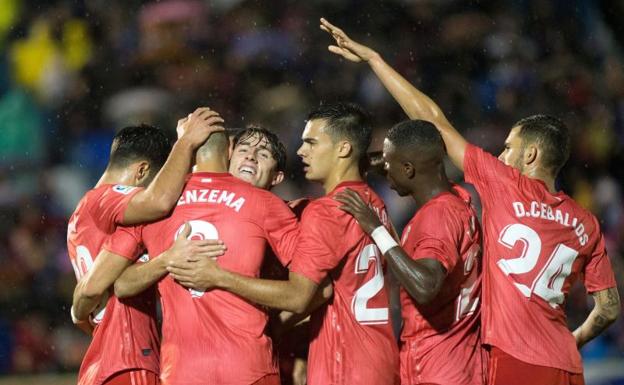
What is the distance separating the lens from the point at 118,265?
15.7 feet

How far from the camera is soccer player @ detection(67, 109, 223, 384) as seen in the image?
4.70m

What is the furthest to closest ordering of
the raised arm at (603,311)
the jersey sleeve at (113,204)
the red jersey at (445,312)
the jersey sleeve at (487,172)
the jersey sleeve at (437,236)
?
1. the raised arm at (603,311)
2. the jersey sleeve at (487,172)
3. the jersey sleeve at (113,204)
4. the red jersey at (445,312)
5. the jersey sleeve at (437,236)

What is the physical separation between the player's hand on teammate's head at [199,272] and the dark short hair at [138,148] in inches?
38.6

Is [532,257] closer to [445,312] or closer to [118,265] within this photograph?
[445,312]

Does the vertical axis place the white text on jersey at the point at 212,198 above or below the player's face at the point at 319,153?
below

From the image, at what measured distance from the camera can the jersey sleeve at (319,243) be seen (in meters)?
4.55

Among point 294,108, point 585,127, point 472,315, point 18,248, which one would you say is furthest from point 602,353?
point 18,248

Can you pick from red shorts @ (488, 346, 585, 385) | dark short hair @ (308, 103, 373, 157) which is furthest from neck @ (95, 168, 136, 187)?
red shorts @ (488, 346, 585, 385)

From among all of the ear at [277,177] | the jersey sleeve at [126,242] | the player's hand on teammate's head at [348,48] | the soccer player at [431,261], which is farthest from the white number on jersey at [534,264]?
the jersey sleeve at [126,242]

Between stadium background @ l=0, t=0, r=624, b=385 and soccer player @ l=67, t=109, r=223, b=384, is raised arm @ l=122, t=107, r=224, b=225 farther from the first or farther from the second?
stadium background @ l=0, t=0, r=624, b=385

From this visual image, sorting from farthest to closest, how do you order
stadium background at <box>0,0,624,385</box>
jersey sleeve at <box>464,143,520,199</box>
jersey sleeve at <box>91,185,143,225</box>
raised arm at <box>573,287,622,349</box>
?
stadium background at <box>0,0,624,385</box>, raised arm at <box>573,287,622,349</box>, jersey sleeve at <box>464,143,520,199</box>, jersey sleeve at <box>91,185,143,225</box>

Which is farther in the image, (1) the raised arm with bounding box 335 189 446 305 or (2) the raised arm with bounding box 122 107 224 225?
(2) the raised arm with bounding box 122 107 224 225

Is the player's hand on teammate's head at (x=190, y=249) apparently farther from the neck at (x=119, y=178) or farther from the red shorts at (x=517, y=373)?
the red shorts at (x=517, y=373)

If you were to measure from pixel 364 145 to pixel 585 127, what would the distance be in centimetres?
609
